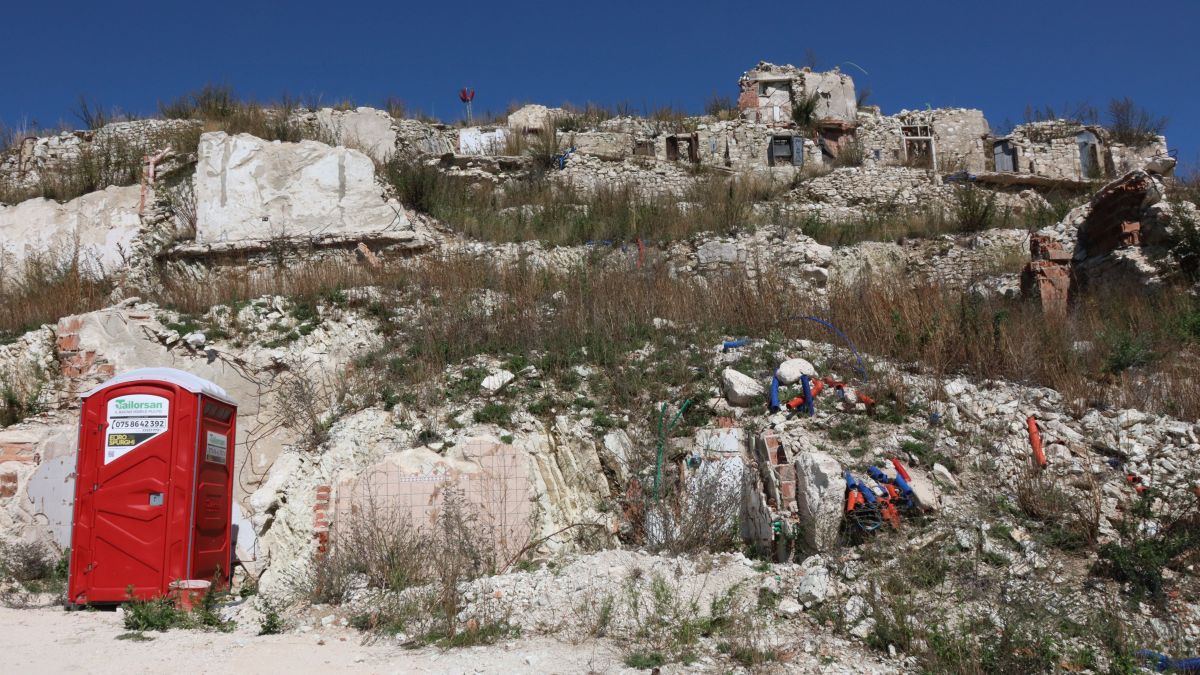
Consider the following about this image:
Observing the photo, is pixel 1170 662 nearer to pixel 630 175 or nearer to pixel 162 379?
pixel 162 379

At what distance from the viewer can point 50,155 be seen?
16.2 meters

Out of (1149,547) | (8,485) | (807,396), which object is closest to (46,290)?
(8,485)

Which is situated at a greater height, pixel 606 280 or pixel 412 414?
pixel 606 280

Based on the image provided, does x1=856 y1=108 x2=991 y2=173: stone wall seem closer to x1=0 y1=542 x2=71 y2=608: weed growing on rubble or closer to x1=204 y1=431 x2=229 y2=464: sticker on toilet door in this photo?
x1=204 y1=431 x2=229 y2=464: sticker on toilet door

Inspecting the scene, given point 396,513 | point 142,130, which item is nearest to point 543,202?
point 142,130

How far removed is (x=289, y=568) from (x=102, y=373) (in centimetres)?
393

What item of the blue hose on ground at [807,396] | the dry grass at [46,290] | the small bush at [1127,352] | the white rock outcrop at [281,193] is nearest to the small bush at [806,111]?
the white rock outcrop at [281,193]

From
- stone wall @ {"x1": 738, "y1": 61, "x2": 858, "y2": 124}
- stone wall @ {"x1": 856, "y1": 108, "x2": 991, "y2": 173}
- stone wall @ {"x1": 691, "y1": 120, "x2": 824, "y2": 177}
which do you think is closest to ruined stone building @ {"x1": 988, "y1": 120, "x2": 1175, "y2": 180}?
stone wall @ {"x1": 856, "y1": 108, "x2": 991, "y2": 173}

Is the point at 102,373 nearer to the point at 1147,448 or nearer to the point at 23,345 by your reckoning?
the point at 23,345

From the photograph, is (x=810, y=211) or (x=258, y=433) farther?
(x=810, y=211)

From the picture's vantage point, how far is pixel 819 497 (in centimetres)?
617

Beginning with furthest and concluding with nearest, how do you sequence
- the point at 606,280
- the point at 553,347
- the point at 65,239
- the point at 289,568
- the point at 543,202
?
the point at 543,202
the point at 65,239
the point at 606,280
the point at 553,347
the point at 289,568

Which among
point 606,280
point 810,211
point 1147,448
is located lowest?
point 1147,448

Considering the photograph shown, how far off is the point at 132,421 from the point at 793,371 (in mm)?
Answer: 5799
